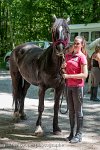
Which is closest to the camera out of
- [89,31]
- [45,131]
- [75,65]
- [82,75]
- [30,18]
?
[82,75]

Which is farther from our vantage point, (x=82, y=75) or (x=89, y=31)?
(x=89, y=31)

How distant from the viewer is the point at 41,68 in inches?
294

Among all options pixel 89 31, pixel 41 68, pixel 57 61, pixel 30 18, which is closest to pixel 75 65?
pixel 57 61

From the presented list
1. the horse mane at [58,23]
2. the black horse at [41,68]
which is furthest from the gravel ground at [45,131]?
the horse mane at [58,23]

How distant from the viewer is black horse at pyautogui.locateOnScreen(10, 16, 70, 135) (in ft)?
22.2

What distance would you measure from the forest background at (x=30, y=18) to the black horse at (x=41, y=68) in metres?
23.8

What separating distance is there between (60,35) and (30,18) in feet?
111

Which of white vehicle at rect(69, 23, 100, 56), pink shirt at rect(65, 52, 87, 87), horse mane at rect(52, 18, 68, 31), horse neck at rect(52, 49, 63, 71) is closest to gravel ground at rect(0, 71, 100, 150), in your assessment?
pink shirt at rect(65, 52, 87, 87)

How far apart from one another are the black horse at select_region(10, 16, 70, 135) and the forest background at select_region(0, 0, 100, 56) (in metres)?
23.8

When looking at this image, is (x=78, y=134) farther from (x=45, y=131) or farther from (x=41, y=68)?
(x=41, y=68)

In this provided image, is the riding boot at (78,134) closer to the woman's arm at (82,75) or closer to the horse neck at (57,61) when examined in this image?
the woman's arm at (82,75)

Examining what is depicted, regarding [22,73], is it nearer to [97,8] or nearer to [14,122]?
[14,122]

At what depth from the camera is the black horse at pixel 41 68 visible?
677 cm

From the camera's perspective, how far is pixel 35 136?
7.15 metres
